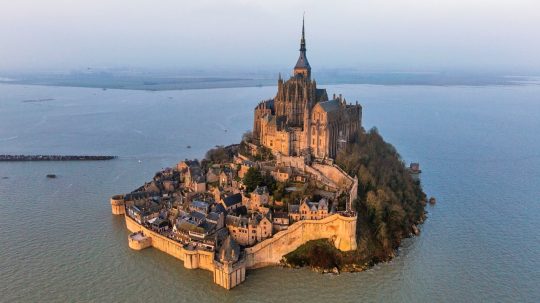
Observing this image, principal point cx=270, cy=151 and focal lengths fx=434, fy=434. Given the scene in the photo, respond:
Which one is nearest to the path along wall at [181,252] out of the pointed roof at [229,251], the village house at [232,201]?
the pointed roof at [229,251]

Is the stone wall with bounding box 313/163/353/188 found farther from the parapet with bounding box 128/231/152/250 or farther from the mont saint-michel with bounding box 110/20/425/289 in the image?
the parapet with bounding box 128/231/152/250

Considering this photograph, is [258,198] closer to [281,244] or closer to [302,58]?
[281,244]

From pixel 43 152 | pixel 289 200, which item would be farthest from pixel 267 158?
pixel 43 152

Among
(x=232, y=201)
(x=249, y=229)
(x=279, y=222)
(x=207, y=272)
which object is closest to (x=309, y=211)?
(x=279, y=222)

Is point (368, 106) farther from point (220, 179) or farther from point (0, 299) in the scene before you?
point (0, 299)

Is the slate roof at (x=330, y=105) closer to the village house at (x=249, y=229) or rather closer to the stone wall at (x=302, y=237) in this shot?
the stone wall at (x=302, y=237)

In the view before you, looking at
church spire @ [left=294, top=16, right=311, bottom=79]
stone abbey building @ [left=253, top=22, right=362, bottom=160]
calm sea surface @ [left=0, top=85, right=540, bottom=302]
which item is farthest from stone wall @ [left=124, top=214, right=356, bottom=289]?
church spire @ [left=294, top=16, right=311, bottom=79]
